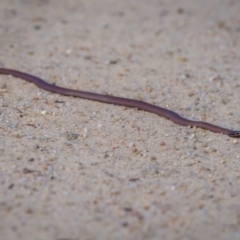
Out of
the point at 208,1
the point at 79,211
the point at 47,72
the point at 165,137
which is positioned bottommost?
the point at 79,211

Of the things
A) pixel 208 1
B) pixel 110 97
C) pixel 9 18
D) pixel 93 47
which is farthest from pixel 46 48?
pixel 208 1

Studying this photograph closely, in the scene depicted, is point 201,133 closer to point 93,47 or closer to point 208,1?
point 93,47

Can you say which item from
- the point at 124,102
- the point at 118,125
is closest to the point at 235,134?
the point at 118,125

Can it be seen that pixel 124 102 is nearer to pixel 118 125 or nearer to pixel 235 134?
pixel 118 125

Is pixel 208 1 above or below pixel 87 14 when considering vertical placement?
above

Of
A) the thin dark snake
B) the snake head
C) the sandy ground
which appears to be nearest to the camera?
the sandy ground

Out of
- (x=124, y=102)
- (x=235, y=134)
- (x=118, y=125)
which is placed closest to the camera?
(x=235, y=134)
